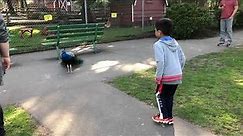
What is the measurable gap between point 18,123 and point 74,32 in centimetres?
541

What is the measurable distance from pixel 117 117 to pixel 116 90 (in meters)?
1.30

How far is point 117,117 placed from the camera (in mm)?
4781

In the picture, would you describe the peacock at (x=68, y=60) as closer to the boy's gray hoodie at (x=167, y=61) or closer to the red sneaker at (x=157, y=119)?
the red sneaker at (x=157, y=119)

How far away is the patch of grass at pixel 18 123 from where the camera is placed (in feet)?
13.9

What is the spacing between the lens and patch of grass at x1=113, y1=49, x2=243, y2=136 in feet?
15.0

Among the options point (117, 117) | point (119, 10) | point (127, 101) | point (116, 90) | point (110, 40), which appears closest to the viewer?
point (117, 117)

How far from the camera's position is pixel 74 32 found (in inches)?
380

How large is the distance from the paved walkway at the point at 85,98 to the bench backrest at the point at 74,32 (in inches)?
21.8

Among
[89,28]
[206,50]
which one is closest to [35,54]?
[89,28]

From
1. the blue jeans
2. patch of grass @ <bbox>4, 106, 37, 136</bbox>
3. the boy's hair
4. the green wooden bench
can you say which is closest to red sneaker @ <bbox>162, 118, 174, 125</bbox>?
the boy's hair

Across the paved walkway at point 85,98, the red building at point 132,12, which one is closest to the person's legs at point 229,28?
the paved walkway at point 85,98

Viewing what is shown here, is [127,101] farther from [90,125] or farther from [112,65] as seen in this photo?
[112,65]

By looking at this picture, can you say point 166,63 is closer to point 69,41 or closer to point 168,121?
point 168,121

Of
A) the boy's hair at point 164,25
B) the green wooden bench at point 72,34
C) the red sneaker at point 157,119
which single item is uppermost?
the boy's hair at point 164,25
